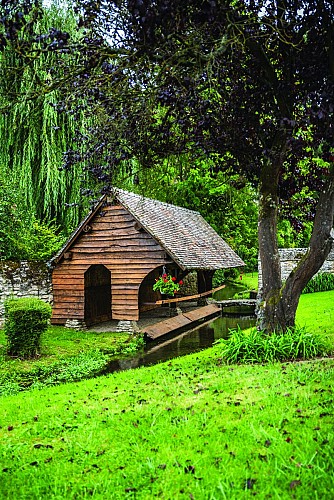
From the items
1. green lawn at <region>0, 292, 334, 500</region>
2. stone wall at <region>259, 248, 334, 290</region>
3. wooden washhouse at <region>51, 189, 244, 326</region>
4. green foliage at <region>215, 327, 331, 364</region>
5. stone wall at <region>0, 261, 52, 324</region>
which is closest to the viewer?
green lawn at <region>0, 292, 334, 500</region>

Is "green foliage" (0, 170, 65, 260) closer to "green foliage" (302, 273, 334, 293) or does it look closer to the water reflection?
the water reflection

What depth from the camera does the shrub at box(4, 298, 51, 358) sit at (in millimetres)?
10609

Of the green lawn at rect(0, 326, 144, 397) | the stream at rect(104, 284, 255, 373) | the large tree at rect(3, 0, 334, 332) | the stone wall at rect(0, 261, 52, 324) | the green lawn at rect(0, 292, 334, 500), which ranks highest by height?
the large tree at rect(3, 0, 334, 332)

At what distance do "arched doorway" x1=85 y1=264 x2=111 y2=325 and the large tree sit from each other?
341 inches

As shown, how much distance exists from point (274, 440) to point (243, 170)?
20.0ft

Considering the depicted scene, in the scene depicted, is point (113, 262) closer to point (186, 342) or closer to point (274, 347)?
point (186, 342)

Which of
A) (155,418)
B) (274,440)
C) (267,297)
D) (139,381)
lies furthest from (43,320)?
(274,440)

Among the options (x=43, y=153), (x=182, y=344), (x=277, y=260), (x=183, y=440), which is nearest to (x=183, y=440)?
(x=183, y=440)

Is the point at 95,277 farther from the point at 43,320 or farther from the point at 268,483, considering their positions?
the point at 268,483

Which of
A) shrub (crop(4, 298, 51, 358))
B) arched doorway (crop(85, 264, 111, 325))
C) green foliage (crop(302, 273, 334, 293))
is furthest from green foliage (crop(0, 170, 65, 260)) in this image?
green foliage (crop(302, 273, 334, 293))

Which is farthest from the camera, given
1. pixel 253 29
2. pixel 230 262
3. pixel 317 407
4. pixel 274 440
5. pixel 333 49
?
pixel 230 262

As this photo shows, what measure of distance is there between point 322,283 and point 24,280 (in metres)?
13.3

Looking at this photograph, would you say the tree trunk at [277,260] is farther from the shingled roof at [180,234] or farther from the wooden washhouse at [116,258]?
the wooden washhouse at [116,258]

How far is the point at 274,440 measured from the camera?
393 centimetres
